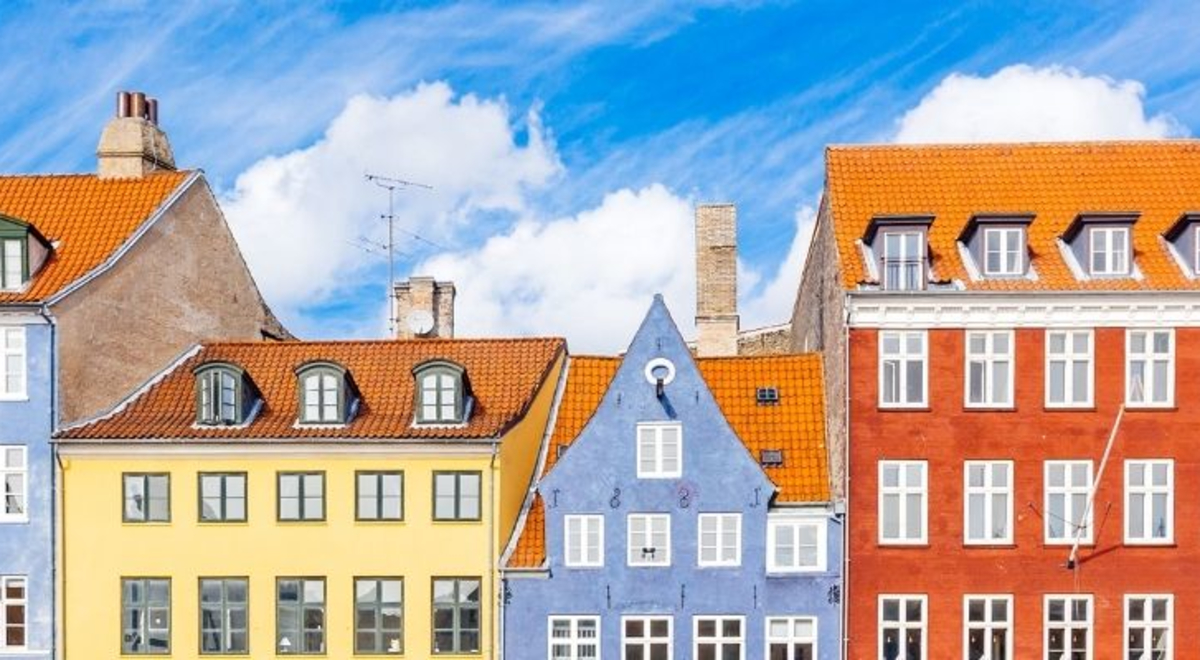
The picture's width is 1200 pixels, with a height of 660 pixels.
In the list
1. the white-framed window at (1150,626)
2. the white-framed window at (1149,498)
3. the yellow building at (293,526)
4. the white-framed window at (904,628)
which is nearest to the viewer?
the white-framed window at (1150,626)

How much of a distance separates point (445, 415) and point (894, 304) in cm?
1239

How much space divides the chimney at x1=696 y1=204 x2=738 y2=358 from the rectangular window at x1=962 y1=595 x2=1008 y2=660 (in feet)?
36.6

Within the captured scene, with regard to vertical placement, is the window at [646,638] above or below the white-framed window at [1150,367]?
below

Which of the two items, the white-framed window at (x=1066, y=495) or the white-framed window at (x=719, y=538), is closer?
the white-framed window at (x=1066, y=495)

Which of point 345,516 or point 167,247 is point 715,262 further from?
point 167,247

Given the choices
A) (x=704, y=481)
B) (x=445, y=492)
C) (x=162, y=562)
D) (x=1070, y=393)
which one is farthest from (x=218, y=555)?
(x=1070, y=393)

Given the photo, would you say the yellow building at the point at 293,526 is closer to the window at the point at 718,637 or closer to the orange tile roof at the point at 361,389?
the orange tile roof at the point at 361,389

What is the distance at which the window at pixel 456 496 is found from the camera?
32.1 meters

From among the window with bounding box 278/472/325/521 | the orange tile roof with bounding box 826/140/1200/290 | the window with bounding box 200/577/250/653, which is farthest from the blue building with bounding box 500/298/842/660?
the window with bounding box 200/577/250/653

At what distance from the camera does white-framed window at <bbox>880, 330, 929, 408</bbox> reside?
31.5 meters

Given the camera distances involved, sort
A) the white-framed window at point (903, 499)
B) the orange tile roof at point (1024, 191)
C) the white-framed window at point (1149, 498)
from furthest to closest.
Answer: the orange tile roof at point (1024, 191)
the white-framed window at point (903, 499)
the white-framed window at point (1149, 498)

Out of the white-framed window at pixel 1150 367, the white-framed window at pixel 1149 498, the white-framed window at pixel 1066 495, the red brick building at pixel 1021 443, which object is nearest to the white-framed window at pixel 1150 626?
the red brick building at pixel 1021 443

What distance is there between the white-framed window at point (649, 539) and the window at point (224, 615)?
10.5m

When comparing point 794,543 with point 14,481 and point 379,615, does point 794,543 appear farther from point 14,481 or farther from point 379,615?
point 14,481
